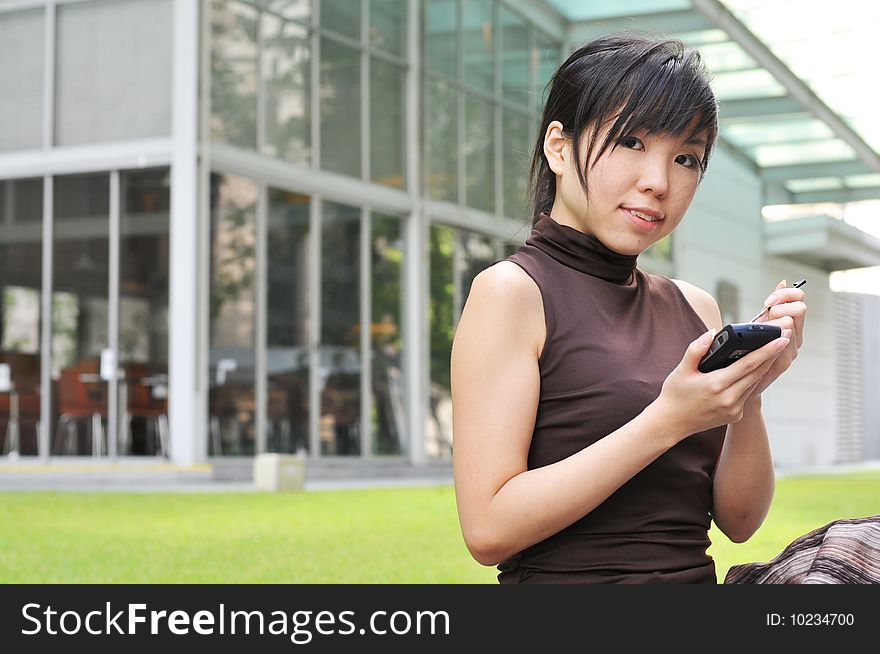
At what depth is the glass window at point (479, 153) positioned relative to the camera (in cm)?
1800

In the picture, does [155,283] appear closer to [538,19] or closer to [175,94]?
[175,94]

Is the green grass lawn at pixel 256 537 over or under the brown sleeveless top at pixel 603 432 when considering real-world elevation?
under

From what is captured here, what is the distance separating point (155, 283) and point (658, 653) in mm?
12156

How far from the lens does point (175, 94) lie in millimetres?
12766

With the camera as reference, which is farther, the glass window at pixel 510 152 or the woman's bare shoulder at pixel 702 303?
the glass window at pixel 510 152

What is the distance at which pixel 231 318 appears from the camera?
42.8ft

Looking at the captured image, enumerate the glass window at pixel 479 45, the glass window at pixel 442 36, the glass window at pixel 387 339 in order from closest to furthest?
the glass window at pixel 387 339 < the glass window at pixel 442 36 < the glass window at pixel 479 45

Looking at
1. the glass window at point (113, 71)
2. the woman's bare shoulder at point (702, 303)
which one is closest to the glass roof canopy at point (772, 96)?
the glass window at point (113, 71)

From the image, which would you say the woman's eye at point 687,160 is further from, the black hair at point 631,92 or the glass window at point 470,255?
the glass window at point 470,255

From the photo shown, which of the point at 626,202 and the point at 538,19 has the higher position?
the point at 538,19

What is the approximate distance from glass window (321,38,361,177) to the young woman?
1357 cm

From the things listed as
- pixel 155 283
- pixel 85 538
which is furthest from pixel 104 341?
pixel 85 538

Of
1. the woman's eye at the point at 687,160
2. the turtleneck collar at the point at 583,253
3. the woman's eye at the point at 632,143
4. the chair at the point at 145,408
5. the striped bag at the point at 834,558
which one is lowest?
the striped bag at the point at 834,558

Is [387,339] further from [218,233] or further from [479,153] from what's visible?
[479,153]
